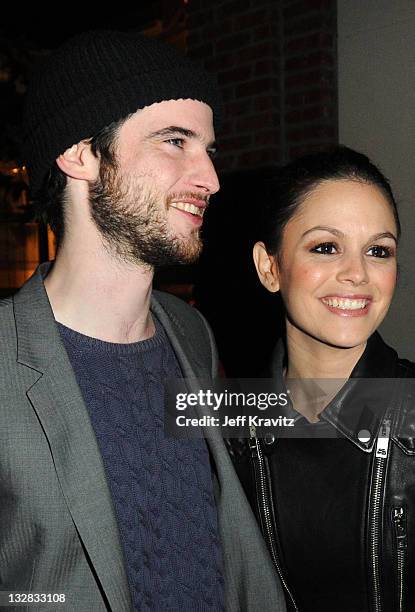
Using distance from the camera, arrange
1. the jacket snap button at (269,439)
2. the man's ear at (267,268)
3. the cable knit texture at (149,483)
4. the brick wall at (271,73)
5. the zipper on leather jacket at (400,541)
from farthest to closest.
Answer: the brick wall at (271,73), the man's ear at (267,268), the jacket snap button at (269,439), the zipper on leather jacket at (400,541), the cable knit texture at (149,483)

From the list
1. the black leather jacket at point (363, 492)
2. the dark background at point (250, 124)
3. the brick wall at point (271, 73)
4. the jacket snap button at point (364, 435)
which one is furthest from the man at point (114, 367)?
the brick wall at point (271, 73)

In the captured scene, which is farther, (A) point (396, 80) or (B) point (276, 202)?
(A) point (396, 80)

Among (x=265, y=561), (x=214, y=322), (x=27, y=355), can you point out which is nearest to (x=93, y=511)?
(x=27, y=355)

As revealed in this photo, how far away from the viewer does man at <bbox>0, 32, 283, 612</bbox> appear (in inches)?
65.0

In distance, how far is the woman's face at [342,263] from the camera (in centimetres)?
208

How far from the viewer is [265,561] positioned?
193cm

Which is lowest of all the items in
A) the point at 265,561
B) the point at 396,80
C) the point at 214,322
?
the point at 265,561

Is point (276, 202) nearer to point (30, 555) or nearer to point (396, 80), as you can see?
point (30, 555)

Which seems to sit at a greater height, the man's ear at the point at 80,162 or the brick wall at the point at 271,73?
the brick wall at the point at 271,73

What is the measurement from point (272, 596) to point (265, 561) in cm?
9

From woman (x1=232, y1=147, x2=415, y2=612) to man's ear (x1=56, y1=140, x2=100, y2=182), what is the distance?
2.04 ft

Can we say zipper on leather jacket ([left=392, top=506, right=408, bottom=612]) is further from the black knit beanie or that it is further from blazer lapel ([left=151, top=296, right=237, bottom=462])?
the black knit beanie

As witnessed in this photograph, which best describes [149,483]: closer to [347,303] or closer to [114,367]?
[114,367]

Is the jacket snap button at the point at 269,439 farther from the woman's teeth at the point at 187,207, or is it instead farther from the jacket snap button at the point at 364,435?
the woman's teeth at the point at 187,207
